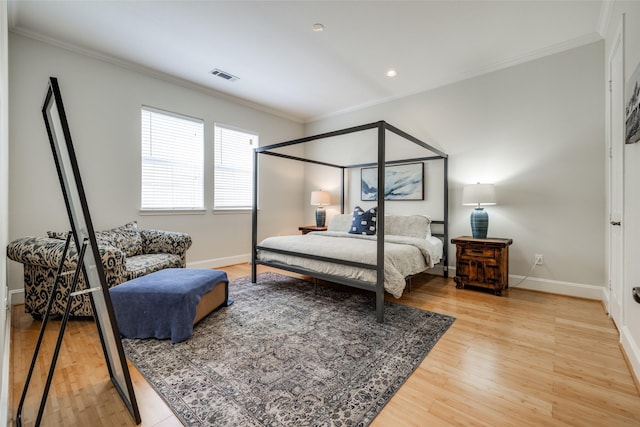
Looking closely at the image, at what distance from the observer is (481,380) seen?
5.40 feet

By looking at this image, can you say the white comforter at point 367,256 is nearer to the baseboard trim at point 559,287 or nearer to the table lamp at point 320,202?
the baseboard trim at point 559,287

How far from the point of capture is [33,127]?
2914 mm

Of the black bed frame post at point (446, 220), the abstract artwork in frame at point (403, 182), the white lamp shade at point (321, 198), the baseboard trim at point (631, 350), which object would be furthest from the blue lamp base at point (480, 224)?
the white lamp shade at point (321, 198)

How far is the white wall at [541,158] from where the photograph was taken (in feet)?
9.94

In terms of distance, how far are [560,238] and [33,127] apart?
5.71 metres

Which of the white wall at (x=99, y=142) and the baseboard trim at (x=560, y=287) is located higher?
the white wall at (x=99, y=142)

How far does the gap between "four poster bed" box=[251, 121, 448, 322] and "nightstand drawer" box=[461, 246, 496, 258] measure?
32cm

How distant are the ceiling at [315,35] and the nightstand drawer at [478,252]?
2.23 meters

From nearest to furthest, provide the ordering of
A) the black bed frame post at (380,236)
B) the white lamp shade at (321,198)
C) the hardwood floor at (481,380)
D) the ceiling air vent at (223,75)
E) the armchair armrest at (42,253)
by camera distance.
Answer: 1. the hardwood floor at (481,380)
2. the armchair armrest at (42,253)
3. the black bed frame post at (380,236)
4. the ceiling air vent at (223,75)
5. the white lamp shade at (321,198)

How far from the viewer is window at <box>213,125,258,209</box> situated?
452 cm

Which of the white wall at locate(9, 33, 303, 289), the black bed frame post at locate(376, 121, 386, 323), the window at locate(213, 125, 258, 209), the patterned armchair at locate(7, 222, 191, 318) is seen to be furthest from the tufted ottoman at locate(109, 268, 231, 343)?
the window at locate(213, 125, 258, 209)

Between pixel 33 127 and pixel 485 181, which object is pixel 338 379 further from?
pixel 33 127

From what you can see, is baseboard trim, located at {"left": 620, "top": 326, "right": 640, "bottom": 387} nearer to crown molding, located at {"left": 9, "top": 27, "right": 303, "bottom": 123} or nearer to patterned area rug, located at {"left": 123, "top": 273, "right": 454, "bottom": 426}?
patterned area rug, located at {"left": 123, "top": 273, "right": 454, "bottom": 426}

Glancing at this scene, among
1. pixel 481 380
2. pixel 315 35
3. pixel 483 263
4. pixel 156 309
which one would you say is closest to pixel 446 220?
pixel 483 263
